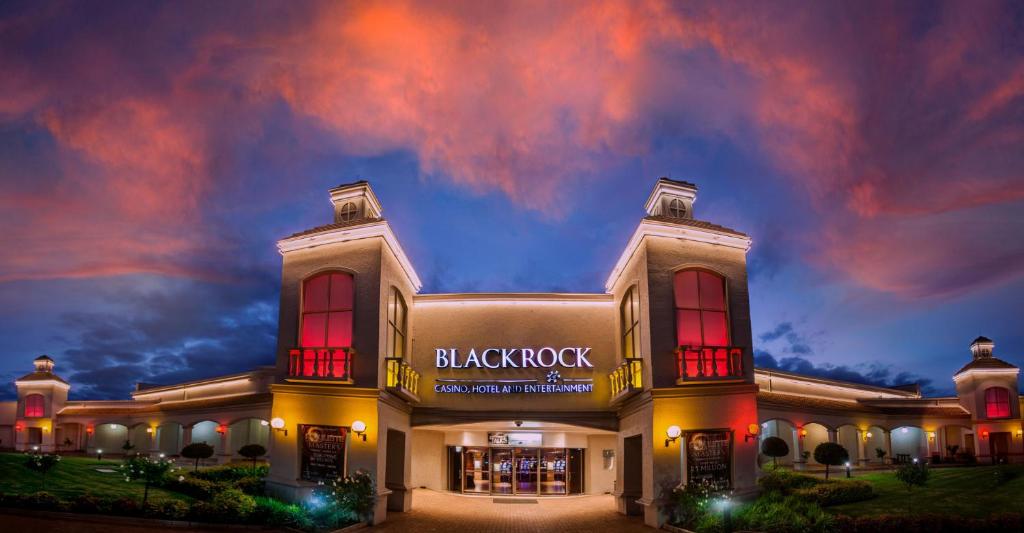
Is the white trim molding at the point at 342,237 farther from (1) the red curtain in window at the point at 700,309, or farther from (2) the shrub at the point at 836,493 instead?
(2) the shrub at the point at 836,493

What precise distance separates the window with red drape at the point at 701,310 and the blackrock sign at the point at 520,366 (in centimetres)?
518

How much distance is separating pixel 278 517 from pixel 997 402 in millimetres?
38724

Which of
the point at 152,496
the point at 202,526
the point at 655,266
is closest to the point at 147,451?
the point at 152,496

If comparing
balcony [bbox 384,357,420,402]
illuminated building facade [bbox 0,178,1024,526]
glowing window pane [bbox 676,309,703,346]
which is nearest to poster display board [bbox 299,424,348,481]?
illuminated building facade [bbox 0,178,1024,526]

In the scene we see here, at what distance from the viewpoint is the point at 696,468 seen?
18172mm

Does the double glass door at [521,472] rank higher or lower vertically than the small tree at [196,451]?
lower

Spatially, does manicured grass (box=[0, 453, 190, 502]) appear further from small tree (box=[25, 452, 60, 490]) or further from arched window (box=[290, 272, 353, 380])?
arched window (box=[290, 272, 353, 380])

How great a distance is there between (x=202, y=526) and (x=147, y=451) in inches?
1265

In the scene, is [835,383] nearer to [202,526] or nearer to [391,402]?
[391,402]

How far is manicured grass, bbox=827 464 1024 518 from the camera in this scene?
15.9 meters

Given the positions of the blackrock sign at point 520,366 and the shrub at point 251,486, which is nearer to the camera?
the shrub at point 251,486

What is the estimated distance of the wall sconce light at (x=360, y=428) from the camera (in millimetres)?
18500

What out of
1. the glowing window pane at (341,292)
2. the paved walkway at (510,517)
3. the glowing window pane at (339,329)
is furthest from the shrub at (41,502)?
the glowing window pane at (341,292)

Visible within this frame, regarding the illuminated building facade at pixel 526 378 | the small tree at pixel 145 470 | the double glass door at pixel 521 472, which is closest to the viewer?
the small tree at pixel 145 470
